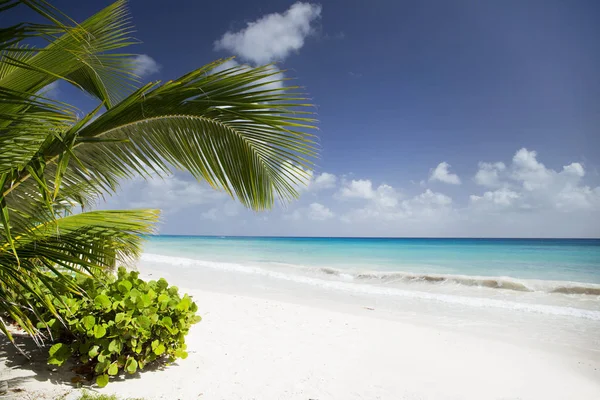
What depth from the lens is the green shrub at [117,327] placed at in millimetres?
3262

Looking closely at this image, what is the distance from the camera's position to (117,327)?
3.25 m

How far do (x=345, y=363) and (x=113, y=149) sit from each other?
12.2ft

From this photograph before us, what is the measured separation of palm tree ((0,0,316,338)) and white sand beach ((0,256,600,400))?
1.66 meters

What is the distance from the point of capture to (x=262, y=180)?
272cm

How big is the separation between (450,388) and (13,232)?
4388 mm

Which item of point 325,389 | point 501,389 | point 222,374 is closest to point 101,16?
point 222,374

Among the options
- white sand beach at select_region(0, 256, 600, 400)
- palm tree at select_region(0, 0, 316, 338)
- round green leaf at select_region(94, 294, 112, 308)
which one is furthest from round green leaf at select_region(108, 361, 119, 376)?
palm tree at select_region(0, 0, 316, 338)

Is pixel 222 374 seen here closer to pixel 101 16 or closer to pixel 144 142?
pixel 144 142

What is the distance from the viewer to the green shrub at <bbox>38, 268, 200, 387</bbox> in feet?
10.7

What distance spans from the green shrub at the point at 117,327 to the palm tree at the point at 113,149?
0.82 meters

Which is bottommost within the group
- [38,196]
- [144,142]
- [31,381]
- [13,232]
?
[31,381]

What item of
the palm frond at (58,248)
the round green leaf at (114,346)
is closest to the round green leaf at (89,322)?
the round green leaf at (114,346)

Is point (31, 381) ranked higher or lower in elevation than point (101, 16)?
lower

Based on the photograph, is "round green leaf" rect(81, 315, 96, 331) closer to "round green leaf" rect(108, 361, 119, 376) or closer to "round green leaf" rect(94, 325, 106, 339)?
"round green leaf" rect(94, 325, 106, 339)
